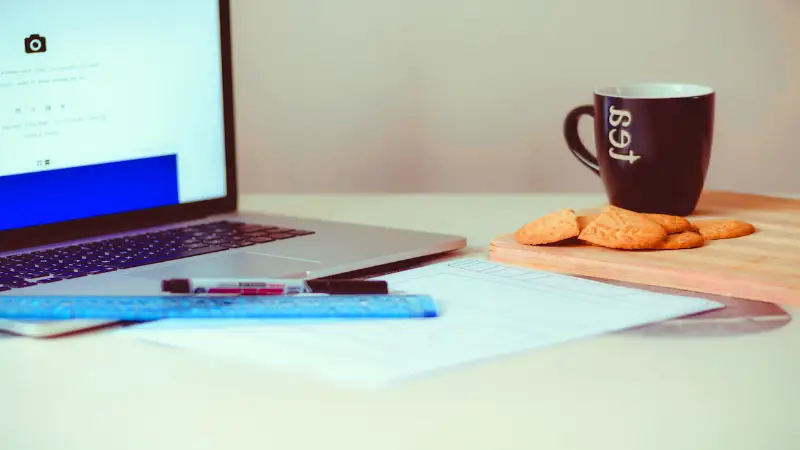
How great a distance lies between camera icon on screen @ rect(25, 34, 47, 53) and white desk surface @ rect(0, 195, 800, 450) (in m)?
0.32

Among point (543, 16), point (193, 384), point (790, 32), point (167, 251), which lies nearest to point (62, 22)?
point (167, 251)

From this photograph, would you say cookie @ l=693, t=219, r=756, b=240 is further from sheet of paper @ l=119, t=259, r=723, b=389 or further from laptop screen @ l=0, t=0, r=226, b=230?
laptop screen @ l=0, t=0, r=226, b=230

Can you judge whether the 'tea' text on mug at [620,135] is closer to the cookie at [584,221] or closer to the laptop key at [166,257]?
the cookie at [584,221]

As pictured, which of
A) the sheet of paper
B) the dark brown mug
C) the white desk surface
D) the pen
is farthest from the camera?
the dark brown mug

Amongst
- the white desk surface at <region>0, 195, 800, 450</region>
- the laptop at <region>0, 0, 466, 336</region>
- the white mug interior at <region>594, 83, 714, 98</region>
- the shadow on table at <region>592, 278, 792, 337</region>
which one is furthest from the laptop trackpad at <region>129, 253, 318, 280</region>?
the white mug interior at <region>594, 83, 714, 98</region>

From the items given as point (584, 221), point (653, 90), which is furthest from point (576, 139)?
point (584, 221)

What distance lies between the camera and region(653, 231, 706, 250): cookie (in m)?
0.89

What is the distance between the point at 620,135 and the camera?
103cm

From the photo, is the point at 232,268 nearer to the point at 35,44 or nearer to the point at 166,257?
the point at 166,257

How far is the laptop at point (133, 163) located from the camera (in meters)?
0.90

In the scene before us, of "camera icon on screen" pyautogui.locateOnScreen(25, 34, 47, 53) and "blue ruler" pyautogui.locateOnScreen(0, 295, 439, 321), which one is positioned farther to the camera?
→ "camera icon on screen" pyautogui.locateOnScreen(25, 34, 47, 53)

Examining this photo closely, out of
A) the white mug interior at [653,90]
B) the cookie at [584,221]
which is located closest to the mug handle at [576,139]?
the white mug interior at [653,90]

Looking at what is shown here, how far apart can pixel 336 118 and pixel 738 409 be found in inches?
36.3

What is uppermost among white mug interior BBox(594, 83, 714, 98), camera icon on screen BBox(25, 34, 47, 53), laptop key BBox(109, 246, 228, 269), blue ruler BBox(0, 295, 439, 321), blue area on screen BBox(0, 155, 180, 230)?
camera icon on screen BBox(25, 34, 47, 53)
